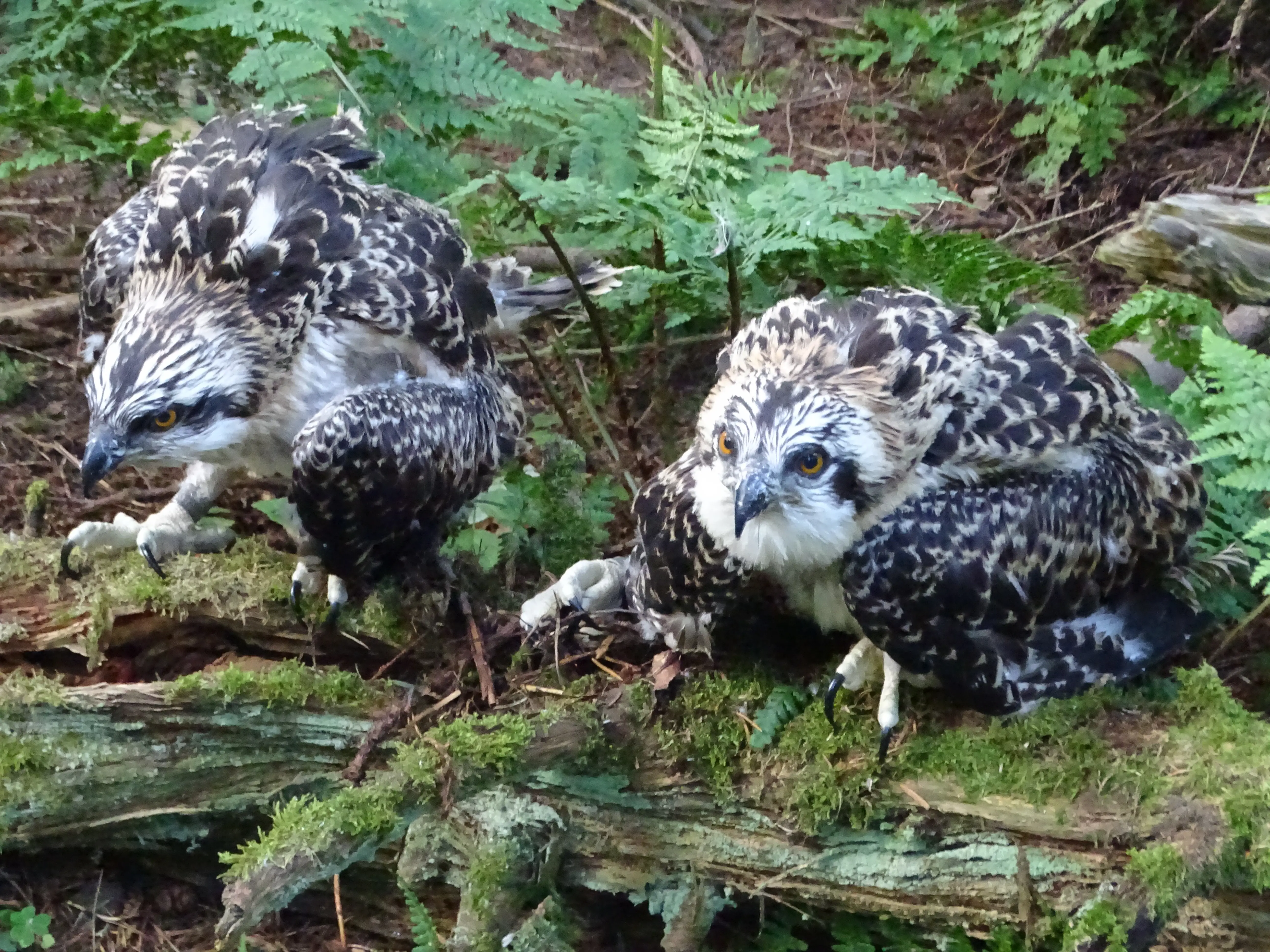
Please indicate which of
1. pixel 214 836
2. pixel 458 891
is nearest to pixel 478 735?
pixel 458 891

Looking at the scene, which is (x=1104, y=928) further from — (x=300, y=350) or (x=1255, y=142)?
(x=1255, y=142)

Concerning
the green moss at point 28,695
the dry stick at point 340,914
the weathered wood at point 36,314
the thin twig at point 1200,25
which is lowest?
the dry stick at point 340,914

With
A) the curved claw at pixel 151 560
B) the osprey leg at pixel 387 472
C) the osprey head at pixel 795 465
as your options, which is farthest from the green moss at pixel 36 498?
the osprey head at pixel 795 465

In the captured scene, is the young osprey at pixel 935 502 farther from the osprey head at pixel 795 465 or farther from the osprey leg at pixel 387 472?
the osprey leg at pixel 387 472

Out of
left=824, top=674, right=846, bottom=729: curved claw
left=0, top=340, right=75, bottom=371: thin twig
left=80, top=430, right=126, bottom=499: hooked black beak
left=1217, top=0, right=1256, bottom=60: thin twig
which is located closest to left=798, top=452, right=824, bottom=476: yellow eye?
left=824, top=674, right=846, bottom=729: curved claw

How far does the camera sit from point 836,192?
3621 millimetres

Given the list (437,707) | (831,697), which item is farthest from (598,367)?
(831,697)

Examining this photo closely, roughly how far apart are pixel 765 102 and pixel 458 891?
3382mm

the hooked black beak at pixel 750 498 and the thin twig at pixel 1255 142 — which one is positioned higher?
the thin twig at pixel 1255 142

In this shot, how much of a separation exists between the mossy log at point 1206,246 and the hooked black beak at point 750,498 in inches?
126

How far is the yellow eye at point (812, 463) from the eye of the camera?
8.61ft

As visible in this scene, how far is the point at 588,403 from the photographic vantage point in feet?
16.1

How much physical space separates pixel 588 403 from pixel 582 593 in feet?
5.01

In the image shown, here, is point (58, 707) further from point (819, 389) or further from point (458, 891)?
point (819, 389)
